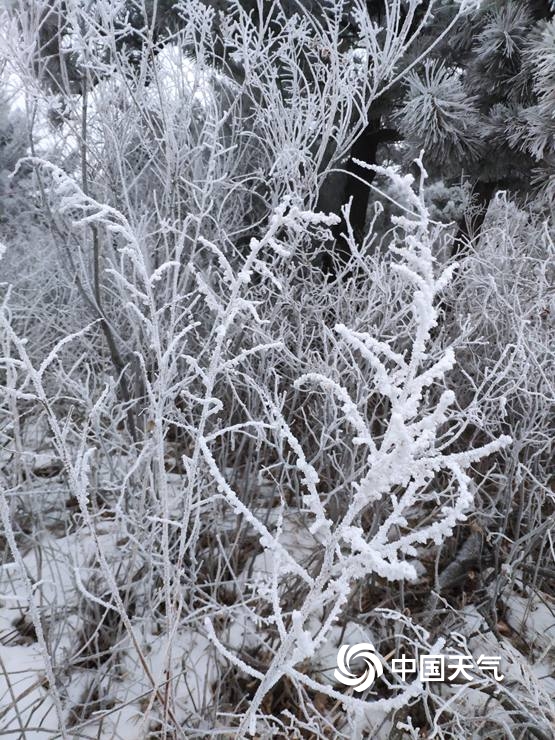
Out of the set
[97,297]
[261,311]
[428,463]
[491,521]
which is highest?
[428,463]

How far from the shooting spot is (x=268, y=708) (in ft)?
7.87

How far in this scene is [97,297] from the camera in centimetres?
262

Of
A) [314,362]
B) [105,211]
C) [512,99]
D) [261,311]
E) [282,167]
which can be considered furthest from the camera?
[512,99]

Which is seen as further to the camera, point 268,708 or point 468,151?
point 468,151

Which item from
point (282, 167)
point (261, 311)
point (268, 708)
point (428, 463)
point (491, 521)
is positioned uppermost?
point (282, 167)

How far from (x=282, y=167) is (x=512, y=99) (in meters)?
3.72

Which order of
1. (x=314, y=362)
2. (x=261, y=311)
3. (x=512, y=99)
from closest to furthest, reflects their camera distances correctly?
(x=314, y=362)
(x=261, y=311)
(x=512, y=99)

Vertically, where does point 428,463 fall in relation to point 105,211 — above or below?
below

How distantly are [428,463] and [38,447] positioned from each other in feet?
10.3

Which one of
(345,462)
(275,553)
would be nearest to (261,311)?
(345,462)

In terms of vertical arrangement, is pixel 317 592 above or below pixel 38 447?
above

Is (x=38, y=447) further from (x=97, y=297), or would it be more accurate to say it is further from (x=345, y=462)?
(x=345, y=462)

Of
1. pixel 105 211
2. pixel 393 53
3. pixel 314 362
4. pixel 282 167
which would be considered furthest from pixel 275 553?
pixel 393 53

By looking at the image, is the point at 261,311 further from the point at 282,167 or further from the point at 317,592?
the point at 317,592
